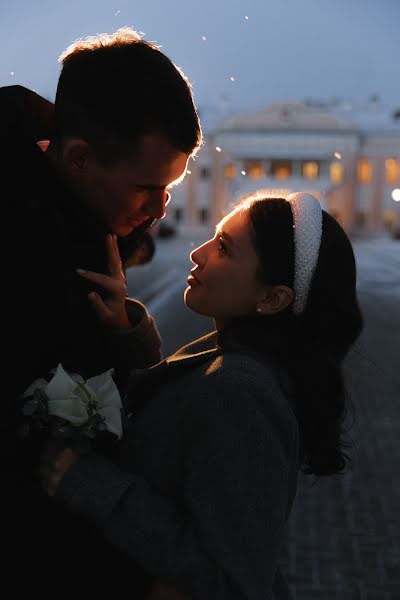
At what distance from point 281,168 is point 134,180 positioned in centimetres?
7172

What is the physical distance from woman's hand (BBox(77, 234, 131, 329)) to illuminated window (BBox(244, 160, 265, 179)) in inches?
2772

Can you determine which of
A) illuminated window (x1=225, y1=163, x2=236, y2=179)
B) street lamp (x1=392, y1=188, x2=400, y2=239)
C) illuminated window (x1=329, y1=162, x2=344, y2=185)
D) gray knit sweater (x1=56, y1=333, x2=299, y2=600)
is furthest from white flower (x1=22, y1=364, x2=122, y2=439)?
illuminated window (x1=329, y1=162, x2=344, y2=185)

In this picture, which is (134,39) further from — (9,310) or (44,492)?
(44,492)

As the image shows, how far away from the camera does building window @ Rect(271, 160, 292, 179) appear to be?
71.4m

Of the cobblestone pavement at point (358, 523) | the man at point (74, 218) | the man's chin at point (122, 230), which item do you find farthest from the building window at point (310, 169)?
the man at point (74, 218)

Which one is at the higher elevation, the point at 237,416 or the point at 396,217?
the point at 237,416

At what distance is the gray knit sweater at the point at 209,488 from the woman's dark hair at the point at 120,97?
2.15 ft

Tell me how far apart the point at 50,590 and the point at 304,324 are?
Answer: 2.97 feet

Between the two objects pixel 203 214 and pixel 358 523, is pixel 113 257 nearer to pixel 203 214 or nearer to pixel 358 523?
pixel 358 523

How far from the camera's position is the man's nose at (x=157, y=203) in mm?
1938

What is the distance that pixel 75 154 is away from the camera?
1800 mm

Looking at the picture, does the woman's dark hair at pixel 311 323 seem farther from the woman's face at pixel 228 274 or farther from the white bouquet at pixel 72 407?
the white bouquet at pixel 72 407

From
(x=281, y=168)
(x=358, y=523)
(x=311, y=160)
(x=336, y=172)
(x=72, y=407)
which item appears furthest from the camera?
(x=281, y=168)

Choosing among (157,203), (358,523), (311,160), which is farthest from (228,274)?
(311,160)
